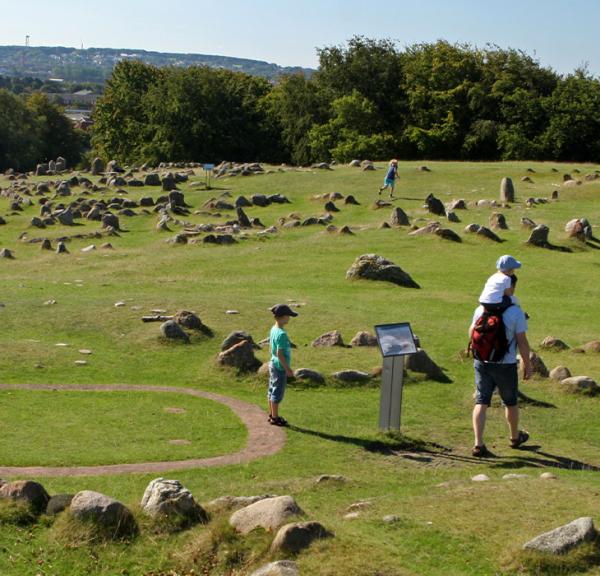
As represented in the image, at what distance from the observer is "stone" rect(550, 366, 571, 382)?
2028 centimetres

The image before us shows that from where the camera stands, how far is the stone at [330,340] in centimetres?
2319

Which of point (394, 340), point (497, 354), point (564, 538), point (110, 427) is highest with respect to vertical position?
point (497, 354)

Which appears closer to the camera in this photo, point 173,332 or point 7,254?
point 173,332

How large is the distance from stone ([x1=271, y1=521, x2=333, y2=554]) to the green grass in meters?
5.64

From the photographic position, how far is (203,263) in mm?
36156

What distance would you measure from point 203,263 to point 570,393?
61.6 feet

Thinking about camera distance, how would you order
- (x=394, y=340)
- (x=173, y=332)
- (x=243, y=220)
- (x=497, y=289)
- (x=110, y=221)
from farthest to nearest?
(x=110, y=221) → (x=243, y=220) → (x=173, y=332) → (x=394, y=340) → (x=497, y=289)

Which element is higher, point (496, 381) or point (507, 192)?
point (507, 192)

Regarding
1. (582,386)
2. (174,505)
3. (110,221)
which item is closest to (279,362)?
(582,386)

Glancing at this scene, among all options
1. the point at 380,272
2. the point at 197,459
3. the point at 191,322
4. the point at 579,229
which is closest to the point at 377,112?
the point at 579,229

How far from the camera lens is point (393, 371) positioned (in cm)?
1709

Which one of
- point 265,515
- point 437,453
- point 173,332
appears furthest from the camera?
point 173,332

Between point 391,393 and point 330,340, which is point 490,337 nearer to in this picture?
point 391,393

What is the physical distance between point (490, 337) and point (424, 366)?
17.4ft
